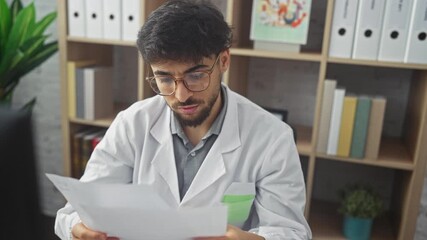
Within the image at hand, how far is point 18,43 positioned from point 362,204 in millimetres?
1742

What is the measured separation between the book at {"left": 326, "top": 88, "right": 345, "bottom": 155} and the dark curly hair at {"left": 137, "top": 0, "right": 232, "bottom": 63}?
2.44 ft

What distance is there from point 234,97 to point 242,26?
75 cm

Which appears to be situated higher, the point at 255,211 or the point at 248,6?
the point at 248,6

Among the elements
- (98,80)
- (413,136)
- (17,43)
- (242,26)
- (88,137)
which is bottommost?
(88,137)

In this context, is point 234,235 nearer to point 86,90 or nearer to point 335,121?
point 335,121

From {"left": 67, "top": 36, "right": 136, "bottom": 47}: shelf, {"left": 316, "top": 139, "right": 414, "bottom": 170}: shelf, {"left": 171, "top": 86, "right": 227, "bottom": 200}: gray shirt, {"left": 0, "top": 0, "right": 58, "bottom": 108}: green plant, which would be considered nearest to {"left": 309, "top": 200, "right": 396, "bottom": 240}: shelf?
{"left": 316, "top": 139, "right": 414, "bottom": 170}: shelf

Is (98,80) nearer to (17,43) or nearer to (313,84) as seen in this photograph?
(17,43)

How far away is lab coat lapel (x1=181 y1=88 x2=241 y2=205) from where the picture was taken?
1113 millimetres

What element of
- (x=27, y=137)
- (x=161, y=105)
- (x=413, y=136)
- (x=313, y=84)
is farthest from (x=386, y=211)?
(x=27, y=137)

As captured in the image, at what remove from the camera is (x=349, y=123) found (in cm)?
164

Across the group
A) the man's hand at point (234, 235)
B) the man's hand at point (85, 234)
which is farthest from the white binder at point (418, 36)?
the man's hand at point (85, 234)

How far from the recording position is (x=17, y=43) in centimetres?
183

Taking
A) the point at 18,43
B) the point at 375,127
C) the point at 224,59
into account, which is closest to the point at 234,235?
the point at 224,59

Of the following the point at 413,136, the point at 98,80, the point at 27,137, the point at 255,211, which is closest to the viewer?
the point at 27,137
